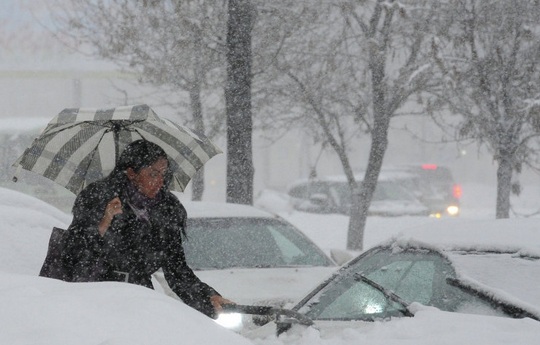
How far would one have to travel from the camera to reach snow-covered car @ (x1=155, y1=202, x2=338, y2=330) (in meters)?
6.50

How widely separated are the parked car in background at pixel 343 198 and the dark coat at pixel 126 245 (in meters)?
13.0

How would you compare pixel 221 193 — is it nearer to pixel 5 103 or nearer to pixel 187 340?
pixel 5 103

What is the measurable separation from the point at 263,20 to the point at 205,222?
16.4 feet

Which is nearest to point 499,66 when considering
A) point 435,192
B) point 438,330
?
point 438,330

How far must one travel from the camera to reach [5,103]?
47781 millimetres

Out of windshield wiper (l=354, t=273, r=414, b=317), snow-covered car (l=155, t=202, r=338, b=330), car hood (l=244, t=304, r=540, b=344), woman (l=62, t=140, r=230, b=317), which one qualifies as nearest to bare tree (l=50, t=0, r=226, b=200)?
snow-covered car (l=155, t=202, r=338, b=330)

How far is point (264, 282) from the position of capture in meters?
6.36

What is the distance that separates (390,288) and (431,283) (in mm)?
272

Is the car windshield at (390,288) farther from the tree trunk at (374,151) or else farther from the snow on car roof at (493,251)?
the tree trunk at (374,151)

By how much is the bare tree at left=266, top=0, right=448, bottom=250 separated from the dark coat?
6841 mm

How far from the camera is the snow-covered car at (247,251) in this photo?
6.50 meters

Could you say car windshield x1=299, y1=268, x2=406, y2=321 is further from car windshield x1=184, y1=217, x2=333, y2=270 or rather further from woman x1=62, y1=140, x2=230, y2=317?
car windshield x1=184, y1=217, x2=333, y2=270

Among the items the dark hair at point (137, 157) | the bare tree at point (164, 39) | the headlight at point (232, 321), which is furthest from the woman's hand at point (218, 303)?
the bare tree at point (164, 39)

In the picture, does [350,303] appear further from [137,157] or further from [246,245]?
[246,245]
